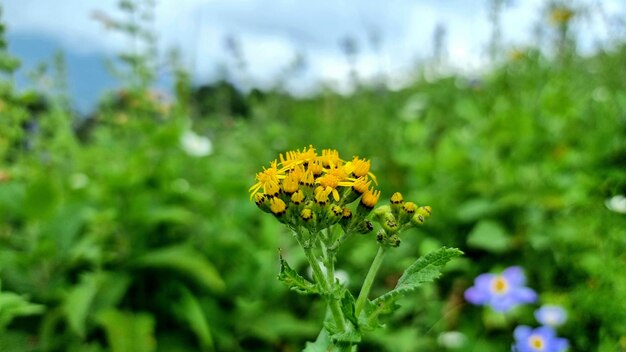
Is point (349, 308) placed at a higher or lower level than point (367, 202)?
lower

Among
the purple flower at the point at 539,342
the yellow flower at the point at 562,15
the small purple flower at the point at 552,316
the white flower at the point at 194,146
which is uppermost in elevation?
the yellow flower at the point at 562,15

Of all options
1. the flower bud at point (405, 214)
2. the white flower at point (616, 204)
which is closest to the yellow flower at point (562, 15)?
the white flower at point (616, 204)

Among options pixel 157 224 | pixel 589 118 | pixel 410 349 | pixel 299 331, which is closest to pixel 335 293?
pixel 410 349

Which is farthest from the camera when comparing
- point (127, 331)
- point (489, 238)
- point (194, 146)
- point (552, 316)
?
point (194, 146)

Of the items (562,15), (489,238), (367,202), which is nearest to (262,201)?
(367,202)

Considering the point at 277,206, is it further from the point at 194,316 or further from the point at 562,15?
the point at 562,15

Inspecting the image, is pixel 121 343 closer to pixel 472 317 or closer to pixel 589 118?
pixel 472 317

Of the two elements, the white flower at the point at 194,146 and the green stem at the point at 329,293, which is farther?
the white flower at the point at 194,146

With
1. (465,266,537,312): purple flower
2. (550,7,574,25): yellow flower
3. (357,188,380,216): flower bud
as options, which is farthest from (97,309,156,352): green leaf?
(550,7,574,25): yellow flower

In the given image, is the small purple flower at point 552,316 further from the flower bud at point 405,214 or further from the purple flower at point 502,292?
the flower bud at point 405,214
